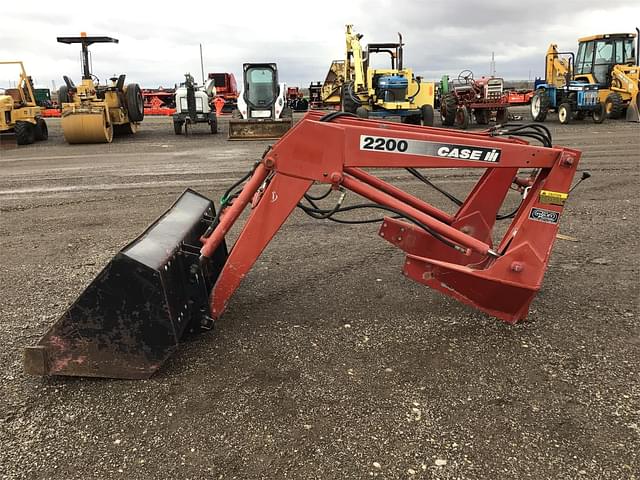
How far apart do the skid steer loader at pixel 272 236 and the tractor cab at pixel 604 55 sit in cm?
1931

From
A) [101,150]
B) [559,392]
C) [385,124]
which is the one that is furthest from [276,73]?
[559,392]

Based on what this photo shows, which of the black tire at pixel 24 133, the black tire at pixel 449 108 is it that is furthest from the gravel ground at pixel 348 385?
the black tire at pixel 449 108

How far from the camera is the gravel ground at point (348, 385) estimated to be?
2.44 meters

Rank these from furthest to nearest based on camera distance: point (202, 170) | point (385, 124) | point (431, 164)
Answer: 1. point (202, 170)
2. point (385, 124)
3. point (431, 164)

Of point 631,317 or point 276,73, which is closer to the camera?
point 631,317

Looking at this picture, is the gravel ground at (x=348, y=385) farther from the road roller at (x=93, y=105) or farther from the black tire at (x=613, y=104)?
the black tire at (x=613, y=104)

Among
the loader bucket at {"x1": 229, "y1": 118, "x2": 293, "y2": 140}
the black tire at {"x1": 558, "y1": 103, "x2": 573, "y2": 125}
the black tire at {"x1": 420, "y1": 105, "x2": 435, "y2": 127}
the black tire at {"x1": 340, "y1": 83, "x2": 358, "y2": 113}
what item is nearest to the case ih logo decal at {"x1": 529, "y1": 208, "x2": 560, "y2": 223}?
the loader bucket at {"x1": 229, "y1": 118, "x2": 293, "y2": 140}

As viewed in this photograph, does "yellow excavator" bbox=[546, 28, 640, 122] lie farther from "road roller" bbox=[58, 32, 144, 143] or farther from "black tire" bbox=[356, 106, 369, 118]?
"road roller" bbox=[58, 32, 144, 143]

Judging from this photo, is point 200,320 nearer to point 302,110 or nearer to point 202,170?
point 202,170

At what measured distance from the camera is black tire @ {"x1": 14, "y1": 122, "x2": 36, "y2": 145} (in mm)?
16375

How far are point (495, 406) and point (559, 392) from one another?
0.39 metres

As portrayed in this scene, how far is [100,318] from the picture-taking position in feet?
9.77

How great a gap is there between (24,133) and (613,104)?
19.3 m

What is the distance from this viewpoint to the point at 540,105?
19.9 m
